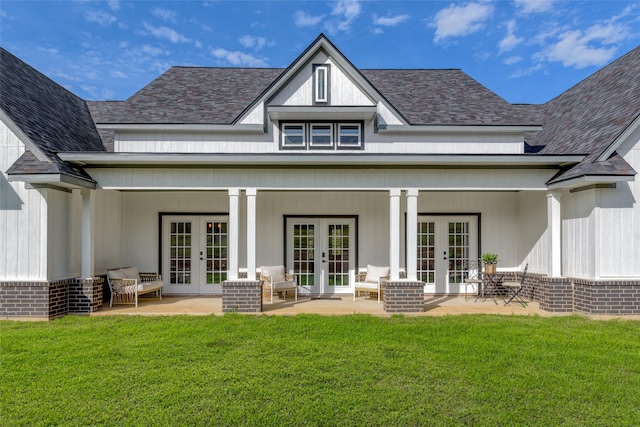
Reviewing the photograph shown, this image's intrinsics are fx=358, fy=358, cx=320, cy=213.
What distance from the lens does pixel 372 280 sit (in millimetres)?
9711

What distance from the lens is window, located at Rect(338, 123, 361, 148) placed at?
32.7ft

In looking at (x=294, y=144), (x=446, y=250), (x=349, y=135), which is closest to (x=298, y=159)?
(x=294, y=144)

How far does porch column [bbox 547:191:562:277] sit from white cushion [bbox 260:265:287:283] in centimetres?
655

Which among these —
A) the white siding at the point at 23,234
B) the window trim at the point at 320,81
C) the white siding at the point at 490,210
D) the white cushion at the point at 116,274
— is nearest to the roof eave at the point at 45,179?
the white siding at the point at 23,234

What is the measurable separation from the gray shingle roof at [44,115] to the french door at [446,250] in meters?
8.94

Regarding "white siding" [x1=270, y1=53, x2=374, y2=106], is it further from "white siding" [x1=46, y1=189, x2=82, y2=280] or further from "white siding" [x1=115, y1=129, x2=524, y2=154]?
"white siding" [x1=46, y1=189, x2=82, y2=280]

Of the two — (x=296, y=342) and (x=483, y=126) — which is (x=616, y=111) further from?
(x=296, y=342)

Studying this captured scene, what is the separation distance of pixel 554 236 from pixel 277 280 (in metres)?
6.83

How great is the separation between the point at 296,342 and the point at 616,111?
30.0ft

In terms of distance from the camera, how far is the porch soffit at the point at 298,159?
303 inches

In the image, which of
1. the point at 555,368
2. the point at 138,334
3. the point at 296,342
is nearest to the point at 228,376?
the point at 296,342

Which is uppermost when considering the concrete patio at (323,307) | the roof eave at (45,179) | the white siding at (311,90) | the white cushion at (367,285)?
the white siding at (311,90)

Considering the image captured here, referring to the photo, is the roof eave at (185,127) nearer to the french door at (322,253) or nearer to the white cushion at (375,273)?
the french door at (322,253)

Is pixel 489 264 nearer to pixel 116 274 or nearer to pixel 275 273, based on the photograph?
pixel 275 273
